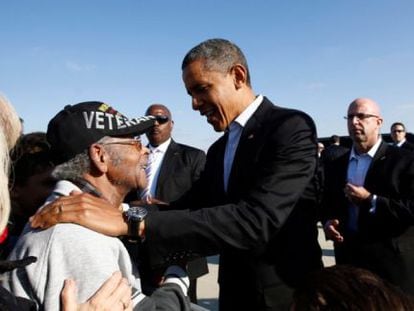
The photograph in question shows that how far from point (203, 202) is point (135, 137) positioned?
2.51 feet

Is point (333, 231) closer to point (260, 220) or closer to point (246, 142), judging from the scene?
point (246, 142)

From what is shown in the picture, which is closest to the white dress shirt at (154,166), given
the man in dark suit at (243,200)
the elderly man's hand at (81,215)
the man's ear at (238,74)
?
the man in dark suit at (243,200)

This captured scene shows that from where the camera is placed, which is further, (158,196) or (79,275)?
(158,196)

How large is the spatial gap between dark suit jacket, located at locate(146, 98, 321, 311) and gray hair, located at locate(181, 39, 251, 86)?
290 mm

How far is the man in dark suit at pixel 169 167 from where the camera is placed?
5.10 meters

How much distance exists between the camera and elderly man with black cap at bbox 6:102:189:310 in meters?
1.42

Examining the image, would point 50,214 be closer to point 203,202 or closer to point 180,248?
point 180,248

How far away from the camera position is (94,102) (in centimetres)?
197

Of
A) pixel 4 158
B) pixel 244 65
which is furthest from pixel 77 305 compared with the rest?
pixel 244 65

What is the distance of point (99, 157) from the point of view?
1.89m

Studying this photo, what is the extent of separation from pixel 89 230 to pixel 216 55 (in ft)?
4.05

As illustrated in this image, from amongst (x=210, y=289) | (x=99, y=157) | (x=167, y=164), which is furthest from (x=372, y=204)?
(x=210, y=289)

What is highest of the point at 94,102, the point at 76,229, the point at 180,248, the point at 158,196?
the point at 94,102

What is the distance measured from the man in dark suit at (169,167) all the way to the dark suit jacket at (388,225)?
6.25ft
